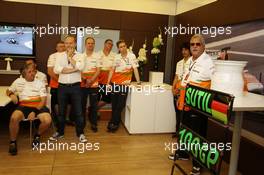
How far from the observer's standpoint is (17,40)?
16.4 feet

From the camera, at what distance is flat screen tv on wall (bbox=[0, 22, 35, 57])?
Answer: 4.91 m

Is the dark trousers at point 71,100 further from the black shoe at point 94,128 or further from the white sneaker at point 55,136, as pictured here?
the black shoe at point 94,128

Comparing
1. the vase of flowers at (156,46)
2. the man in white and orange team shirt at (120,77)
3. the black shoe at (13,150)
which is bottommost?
the black shoe at (13,150)

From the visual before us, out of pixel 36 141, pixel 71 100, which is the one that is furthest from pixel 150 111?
pixel 36 141

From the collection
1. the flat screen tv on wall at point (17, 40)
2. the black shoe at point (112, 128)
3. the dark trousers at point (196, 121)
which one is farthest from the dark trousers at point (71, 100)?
the flat screen tv on wall at point (17, 40)

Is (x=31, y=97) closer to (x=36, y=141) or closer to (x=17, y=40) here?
(x=36, y=141)

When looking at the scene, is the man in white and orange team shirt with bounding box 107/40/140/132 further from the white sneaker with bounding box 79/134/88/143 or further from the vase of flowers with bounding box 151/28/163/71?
the vase of flowers with bounding box 151/28/163/71

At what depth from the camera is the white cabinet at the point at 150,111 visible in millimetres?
4219

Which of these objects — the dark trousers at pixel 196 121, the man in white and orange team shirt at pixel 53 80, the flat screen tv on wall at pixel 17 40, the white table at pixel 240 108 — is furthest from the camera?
the flat screen tv on wall at pixel 17 40

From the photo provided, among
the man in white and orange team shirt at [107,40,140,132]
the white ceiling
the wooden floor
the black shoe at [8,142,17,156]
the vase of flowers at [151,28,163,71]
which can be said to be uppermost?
the white ceiling

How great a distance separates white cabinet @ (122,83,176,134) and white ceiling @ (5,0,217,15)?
67.3 inches

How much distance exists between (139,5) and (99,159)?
3.26 m

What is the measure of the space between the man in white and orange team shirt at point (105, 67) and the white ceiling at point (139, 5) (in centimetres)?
113

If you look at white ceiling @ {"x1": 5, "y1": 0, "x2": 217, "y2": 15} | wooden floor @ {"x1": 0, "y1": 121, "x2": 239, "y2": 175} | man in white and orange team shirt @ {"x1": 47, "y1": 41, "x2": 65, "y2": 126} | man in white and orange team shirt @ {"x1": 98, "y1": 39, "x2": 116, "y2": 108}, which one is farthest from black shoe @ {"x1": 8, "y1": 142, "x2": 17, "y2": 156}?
white ceiling @ {"x1": 5, "y1": 0, "x2": 217, "y2": 15}
